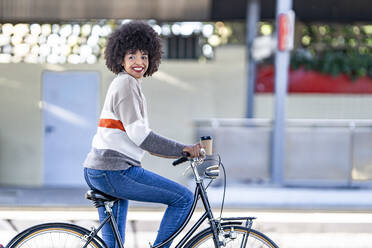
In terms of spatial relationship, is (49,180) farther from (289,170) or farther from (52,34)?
(289,170)

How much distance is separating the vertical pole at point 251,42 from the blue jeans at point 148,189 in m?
5.96

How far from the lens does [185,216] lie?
3395mm

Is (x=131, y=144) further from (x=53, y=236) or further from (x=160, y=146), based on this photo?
(x=53, y=236)

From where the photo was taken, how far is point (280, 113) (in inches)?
306

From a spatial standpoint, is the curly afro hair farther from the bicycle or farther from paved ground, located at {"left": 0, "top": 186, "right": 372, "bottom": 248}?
paved ground, located at {"left": 0, "top": 186, "right": 372, "bottom": 248}

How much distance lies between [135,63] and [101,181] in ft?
2.40

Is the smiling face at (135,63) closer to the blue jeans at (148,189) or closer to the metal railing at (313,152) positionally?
the blue jeans at (148,189)

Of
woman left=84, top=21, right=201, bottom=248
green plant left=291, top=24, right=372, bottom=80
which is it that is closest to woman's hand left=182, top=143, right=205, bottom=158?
woman left=84, top=21, right=201, bottom=248

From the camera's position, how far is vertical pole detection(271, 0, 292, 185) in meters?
7.65

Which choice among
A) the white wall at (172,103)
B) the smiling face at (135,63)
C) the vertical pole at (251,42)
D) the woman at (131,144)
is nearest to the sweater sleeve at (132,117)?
the woman at (131,144)

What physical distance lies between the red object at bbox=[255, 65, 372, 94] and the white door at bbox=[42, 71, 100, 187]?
2835 mm

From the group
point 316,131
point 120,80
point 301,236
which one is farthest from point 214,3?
point 120,80

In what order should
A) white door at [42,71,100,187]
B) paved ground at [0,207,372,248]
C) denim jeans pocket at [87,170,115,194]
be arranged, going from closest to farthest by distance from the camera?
denim jeans pocket at [87,170,115,194], paved ground at [0,207,372,248], white door at [42,71,100,187]

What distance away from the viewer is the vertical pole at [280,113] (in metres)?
7.65
